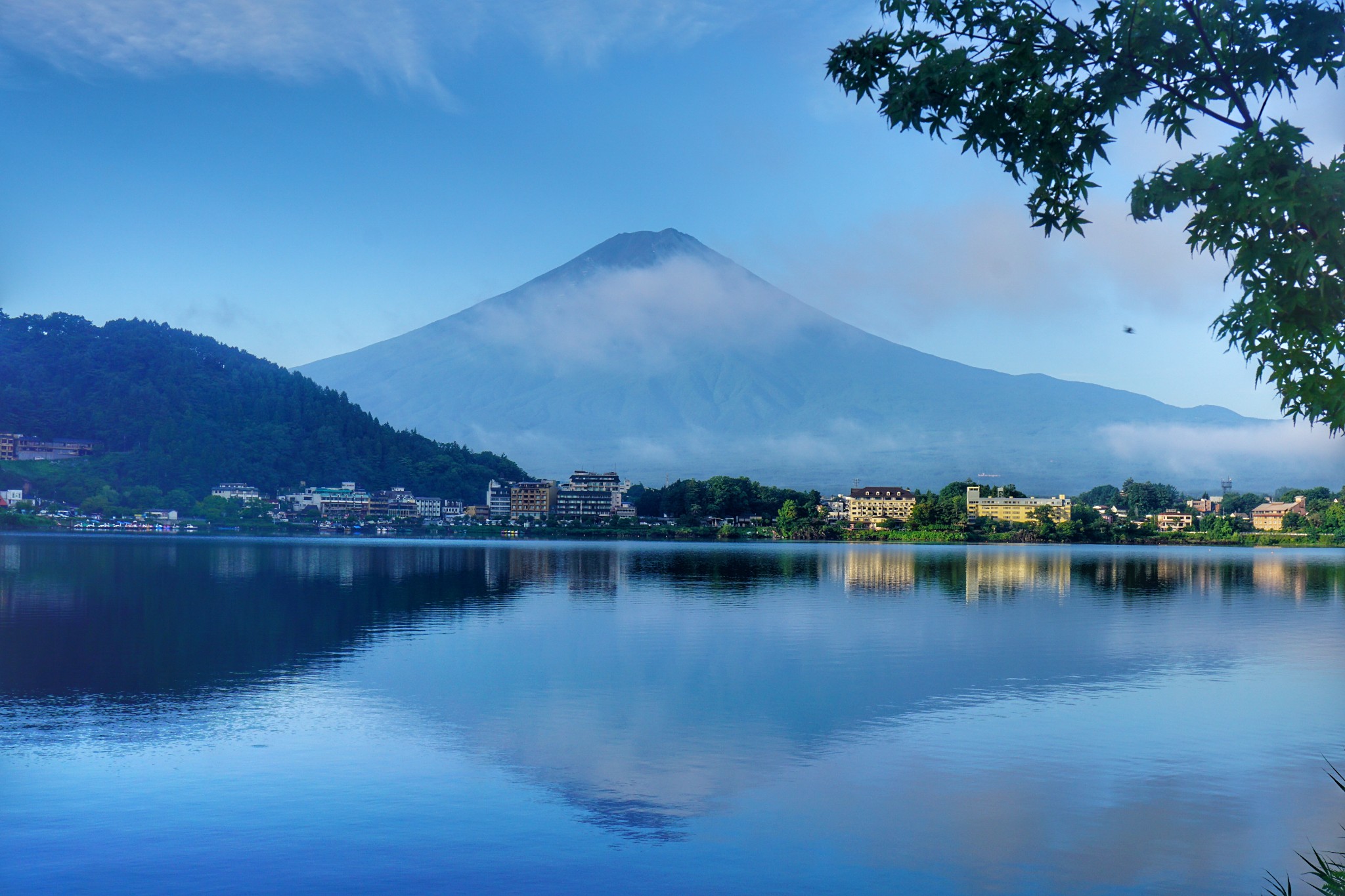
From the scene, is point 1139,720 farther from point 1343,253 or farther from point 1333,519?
point 1333,519

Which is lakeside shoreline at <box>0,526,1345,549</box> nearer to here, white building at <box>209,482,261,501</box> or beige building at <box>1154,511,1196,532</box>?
beige building at <box>1154,511,1196,532</box>

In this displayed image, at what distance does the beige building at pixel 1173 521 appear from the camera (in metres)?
182

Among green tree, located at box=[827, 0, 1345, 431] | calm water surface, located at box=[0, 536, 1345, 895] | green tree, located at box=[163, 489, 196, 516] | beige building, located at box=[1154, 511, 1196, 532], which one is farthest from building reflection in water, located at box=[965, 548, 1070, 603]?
green tree, located at box=[163, 489, 196, 516]

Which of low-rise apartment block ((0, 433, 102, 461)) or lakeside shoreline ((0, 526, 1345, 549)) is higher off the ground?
low-rise apartment block ((0, 433, 102, 461))

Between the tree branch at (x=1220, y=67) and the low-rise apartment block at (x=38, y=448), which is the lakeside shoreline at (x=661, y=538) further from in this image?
the tree branch at (x=1220, y=67)

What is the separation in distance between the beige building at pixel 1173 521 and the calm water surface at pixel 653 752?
161 m

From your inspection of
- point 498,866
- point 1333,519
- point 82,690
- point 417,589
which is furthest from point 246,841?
point 1333,519

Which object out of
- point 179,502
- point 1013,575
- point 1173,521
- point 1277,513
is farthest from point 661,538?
point 1013,575

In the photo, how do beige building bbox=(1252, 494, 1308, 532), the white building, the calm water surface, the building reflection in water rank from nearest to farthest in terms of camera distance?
the calm water surface, the building reflection in water, beige building bbox=(1252, 494, 1308, 532), the white building

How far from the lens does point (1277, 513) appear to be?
18938cm

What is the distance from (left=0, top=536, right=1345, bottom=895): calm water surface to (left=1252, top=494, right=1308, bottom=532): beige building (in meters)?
161

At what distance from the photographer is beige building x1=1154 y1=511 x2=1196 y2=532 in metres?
182

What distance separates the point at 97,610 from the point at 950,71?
3059cm

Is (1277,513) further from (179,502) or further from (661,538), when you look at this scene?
(179,502)
